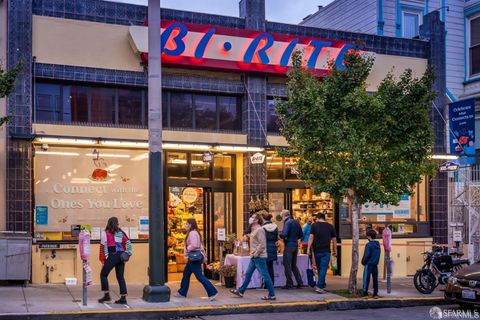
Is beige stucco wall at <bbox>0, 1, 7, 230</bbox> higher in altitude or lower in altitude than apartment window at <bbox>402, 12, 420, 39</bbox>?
lower

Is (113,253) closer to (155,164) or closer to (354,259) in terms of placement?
(155,164)

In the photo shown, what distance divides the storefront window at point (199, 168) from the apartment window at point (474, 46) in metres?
10.6

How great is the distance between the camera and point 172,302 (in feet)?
43.5

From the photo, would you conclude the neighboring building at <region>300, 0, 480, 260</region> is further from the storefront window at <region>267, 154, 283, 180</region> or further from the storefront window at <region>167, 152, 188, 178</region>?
the storefront window at <region>167, 152, 188, 178</region>

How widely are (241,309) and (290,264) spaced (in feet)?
9.09

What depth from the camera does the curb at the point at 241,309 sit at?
1180cm

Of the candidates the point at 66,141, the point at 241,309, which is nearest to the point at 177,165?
the point at 66,141

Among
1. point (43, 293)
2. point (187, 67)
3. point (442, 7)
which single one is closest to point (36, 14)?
point (187, 67)

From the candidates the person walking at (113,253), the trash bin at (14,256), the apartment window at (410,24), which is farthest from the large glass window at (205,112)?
the apartment window at (410,24)

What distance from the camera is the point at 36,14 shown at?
1552cm

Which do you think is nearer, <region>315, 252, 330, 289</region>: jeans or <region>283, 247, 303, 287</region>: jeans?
<region>315, 252, 330, 289</region>: jeans

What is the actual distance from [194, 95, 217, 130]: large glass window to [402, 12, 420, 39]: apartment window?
8.68 meters

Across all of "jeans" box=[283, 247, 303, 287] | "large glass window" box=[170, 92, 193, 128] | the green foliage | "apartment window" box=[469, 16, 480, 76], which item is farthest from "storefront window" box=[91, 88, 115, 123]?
"apartment window" box=[469, 16, 480, 76]

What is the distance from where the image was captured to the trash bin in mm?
14360
